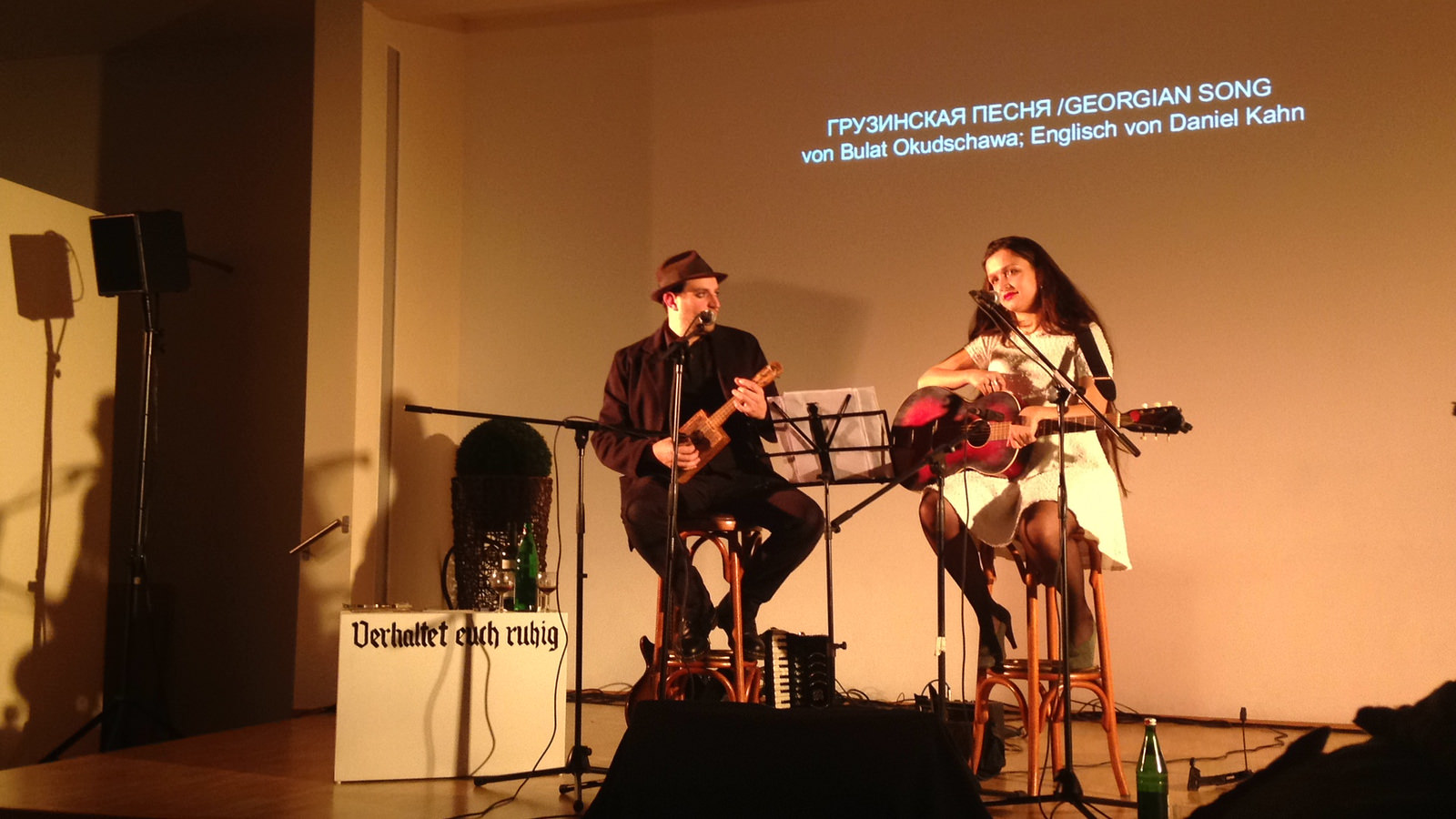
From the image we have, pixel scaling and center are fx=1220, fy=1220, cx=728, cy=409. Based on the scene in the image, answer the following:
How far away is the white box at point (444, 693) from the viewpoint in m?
3.47

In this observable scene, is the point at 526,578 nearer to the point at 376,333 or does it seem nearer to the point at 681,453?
the point at 681,453

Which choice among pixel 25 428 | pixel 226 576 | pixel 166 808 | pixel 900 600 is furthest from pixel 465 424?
pixel 166 808

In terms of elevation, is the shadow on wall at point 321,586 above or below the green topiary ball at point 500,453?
below

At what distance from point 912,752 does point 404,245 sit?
423cm

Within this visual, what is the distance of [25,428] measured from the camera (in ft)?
15.5

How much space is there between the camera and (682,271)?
4.16 m

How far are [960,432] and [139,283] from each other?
11.3ft

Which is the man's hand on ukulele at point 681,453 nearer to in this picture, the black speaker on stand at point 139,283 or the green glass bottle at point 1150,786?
the green glass bottle at point 1150,786

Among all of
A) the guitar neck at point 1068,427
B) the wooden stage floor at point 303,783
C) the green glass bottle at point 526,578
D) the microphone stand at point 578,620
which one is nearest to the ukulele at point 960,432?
the guitar neck at point 1068,427

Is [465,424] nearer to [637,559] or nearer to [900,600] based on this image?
[637,559]

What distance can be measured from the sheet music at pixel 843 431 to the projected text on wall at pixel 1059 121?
2.18m

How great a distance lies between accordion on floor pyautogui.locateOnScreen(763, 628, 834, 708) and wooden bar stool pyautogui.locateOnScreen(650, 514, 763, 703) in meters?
0.13

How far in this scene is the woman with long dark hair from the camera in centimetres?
344

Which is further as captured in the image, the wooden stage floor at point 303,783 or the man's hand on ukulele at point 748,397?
the man's hand on ukulele at point 748,397
